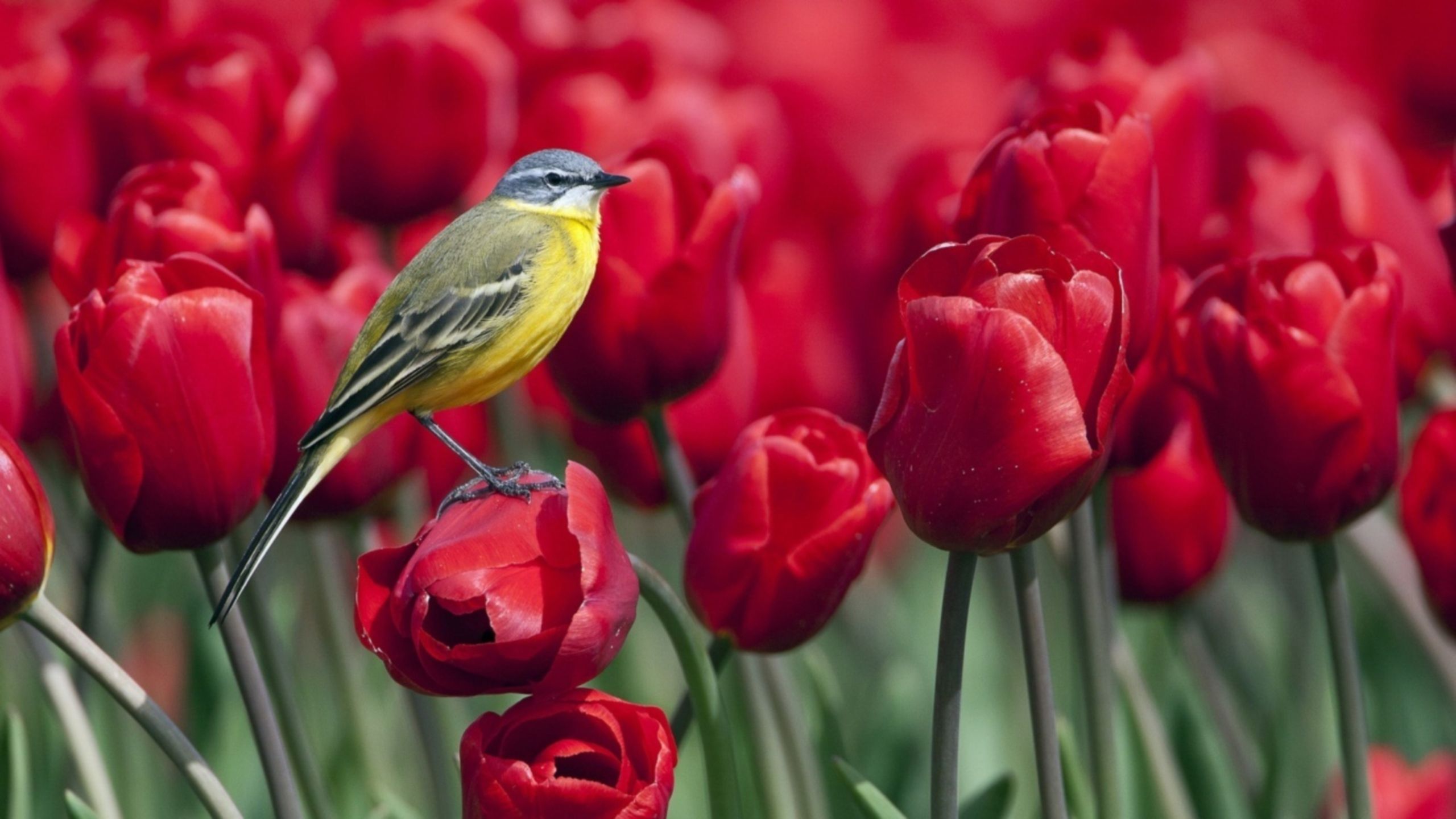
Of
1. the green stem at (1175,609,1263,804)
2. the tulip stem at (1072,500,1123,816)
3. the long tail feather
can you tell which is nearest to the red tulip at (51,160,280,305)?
the long tail feather

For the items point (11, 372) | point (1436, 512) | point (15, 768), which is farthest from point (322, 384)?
point (1436, 512)

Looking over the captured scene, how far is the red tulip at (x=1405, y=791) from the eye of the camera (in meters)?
1.38

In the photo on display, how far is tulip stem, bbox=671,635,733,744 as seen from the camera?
106 centimetres

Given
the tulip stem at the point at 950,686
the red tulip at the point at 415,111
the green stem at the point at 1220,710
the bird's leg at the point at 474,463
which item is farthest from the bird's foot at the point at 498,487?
the green stem at the point at 1220,710

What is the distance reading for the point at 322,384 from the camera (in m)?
1.23

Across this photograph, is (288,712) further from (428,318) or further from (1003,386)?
(1003,386)

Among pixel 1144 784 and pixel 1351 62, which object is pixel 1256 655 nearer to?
pixel 1144 784

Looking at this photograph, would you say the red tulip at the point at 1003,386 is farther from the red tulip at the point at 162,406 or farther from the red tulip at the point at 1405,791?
the red tulip at the point at 1405,791

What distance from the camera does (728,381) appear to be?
1.47 meters

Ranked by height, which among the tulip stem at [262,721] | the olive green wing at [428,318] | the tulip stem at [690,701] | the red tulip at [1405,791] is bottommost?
the red tulip at [1405,791]

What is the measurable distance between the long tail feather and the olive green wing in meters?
0.02

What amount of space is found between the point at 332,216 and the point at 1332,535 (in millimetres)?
857

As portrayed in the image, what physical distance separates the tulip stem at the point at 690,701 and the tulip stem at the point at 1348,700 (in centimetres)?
36

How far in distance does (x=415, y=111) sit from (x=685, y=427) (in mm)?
364
